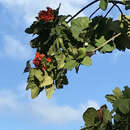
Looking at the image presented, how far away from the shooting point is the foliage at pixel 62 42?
233 inches

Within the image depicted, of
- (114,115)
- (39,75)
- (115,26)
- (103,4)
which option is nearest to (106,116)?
(114,115)

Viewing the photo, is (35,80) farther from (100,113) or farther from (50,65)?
(100,113)

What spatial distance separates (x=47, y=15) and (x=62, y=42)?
578mm

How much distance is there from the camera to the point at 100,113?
204 inches

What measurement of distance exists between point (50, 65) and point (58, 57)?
0.23m

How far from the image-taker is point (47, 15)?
242 inches

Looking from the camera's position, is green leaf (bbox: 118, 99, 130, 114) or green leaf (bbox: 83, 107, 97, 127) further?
green leaf (bbox: 83, 107, 97, 127)

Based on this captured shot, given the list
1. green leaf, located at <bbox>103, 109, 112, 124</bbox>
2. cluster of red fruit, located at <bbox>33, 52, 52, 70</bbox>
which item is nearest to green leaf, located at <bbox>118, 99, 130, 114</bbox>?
green leaf, located at <bbox>103, 109, 112, 124</bbox>

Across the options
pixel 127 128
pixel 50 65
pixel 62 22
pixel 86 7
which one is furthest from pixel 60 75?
pixel 127 128

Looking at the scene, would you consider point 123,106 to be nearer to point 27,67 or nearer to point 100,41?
point 100,41

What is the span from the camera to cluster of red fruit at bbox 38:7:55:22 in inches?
240

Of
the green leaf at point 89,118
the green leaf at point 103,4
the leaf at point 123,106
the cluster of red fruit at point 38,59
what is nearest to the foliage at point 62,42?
the cluster of red fruit at point 38,59

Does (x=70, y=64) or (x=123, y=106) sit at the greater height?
(x=70, y=64)

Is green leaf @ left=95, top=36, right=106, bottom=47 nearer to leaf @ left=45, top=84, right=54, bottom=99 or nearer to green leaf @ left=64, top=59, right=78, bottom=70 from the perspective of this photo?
green leaf @ left=64, top=59, right=78, bottom=70
